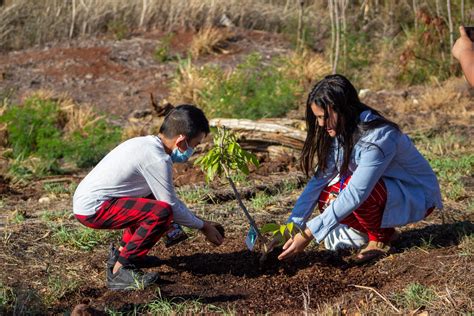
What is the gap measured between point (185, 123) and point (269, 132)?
10.6 ft

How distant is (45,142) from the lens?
856 centimetres

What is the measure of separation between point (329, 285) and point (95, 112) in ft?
21.1

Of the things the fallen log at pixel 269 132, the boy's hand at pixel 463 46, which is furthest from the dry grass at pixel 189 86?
the boy's hand at pixel 463 46

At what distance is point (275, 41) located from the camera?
45.3 feet

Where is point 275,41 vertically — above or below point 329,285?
below

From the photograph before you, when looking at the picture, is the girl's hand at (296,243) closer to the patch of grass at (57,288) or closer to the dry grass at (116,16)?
the patch of grass at (57,288)

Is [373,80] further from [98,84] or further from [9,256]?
[9,256]

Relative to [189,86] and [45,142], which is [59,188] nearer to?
[45,142]

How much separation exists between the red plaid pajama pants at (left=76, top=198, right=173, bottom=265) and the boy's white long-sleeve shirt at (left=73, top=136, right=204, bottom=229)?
0.04 metres

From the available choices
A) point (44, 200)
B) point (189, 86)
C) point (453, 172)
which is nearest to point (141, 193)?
point (44, 200)

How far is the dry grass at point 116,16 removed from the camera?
13258 mm

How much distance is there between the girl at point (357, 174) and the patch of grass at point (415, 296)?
0.51 m

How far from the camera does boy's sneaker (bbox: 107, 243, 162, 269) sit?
177 inches

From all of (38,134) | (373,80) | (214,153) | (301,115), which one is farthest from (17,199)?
(373,80)
